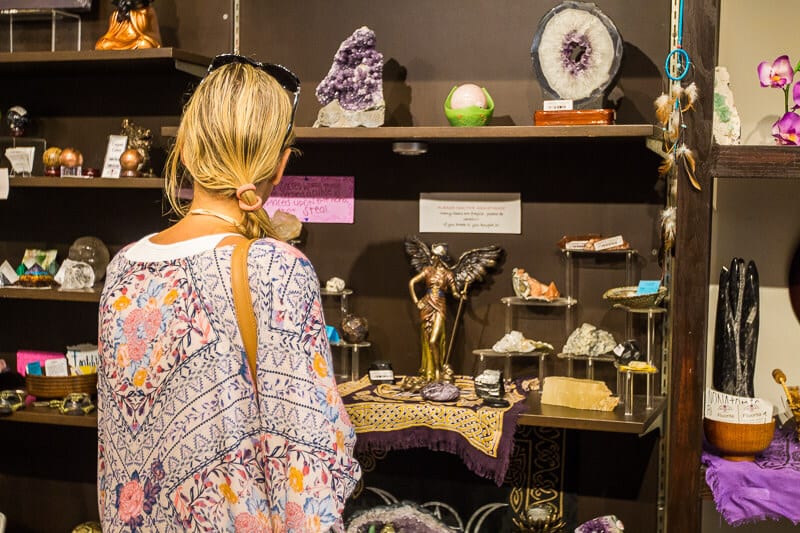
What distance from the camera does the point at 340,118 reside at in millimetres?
2359

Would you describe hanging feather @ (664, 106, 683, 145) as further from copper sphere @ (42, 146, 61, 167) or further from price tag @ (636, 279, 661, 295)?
copper sphere @ (42, 146, 61, 167)

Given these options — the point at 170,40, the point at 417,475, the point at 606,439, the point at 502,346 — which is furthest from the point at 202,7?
the point at 606,439

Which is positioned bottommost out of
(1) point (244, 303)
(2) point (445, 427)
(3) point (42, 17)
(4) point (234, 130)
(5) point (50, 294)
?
(2) point (445, 427)

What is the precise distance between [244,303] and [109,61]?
1.58m

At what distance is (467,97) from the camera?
7.57 ft

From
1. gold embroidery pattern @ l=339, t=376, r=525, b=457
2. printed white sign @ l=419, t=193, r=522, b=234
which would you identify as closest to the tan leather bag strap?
gold embroidery pattern @ l=339, t=376, r=525, b=457

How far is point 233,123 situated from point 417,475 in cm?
162

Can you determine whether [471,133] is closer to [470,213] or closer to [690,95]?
[470,213]

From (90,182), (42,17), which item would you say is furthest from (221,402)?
(42,17)

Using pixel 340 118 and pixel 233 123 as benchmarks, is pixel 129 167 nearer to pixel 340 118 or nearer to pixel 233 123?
pixel 340 118

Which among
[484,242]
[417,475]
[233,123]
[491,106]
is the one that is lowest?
[417,475]

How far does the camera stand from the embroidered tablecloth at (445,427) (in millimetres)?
2182

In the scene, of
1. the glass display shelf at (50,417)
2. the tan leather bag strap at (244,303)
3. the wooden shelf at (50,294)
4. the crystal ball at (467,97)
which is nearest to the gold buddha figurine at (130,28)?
the wooden shelf at (50,294)

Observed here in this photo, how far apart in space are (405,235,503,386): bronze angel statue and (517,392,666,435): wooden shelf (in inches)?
12.0
